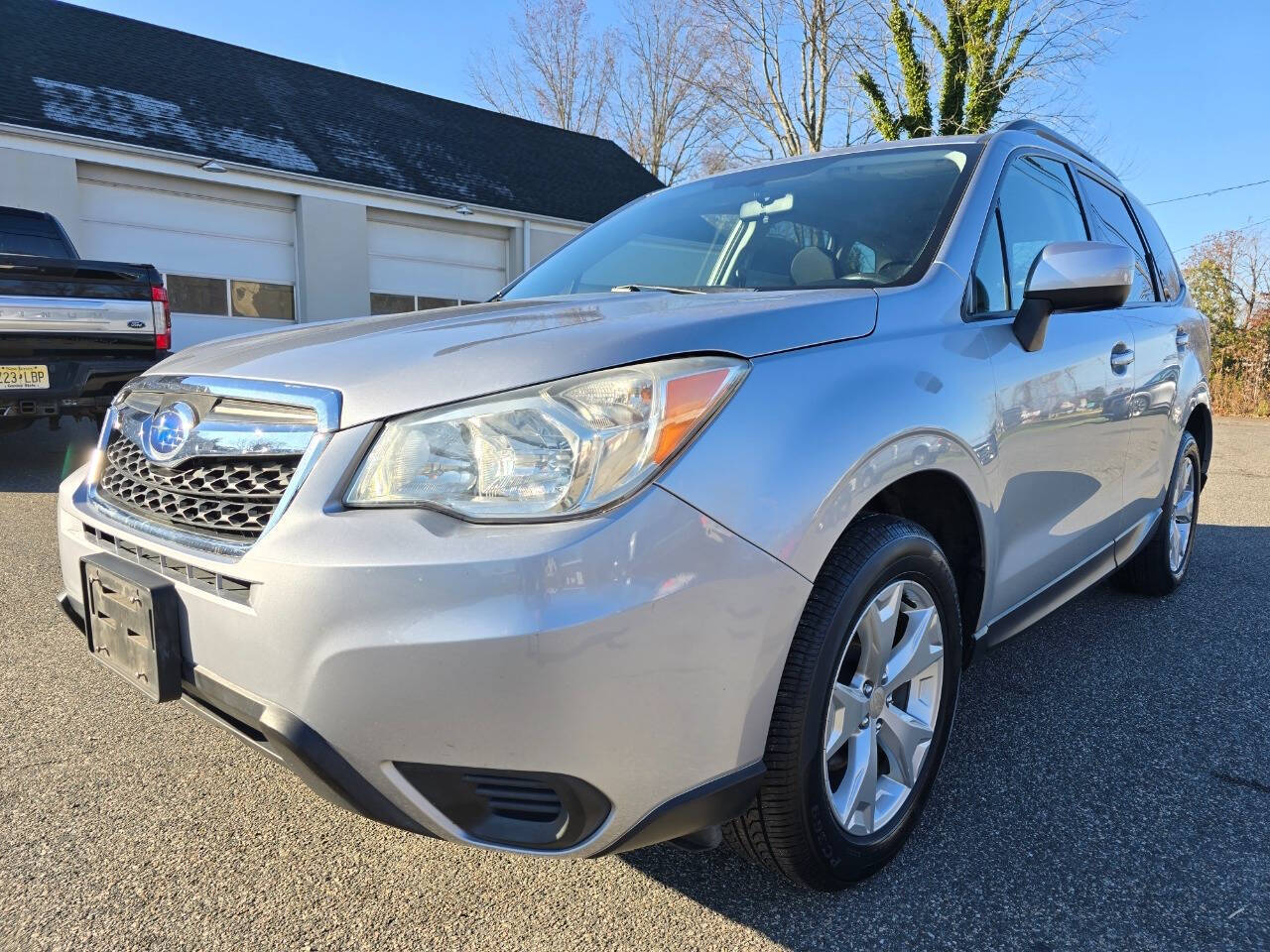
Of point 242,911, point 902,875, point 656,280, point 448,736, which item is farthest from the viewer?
point 656,280

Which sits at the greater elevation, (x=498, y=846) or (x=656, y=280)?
(x=656, y=280)

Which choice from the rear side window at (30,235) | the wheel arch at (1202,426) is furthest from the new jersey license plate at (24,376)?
the wheel arch at (1202,426)

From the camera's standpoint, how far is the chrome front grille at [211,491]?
1.56m

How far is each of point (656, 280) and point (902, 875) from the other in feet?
5.87

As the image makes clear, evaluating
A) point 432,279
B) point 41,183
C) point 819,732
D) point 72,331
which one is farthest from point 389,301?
point 819,732

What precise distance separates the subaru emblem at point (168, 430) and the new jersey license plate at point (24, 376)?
16.6ft

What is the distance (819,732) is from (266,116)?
1708 cm

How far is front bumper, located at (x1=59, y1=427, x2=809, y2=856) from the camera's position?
1332 millimetres

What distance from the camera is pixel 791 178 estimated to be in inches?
114

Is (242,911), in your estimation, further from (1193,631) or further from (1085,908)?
(1193,631)

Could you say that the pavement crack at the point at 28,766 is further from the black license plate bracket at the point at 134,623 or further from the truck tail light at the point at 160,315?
the truck tail light at the point at 160,315

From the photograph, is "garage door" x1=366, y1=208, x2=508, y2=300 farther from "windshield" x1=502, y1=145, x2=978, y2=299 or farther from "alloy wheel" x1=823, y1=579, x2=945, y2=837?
"alloy wheel" x1=823, y1=579, x2=945, y2=837

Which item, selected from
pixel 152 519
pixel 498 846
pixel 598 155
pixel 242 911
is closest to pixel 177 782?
pixel 242 911

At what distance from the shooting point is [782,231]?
8.75 ft
